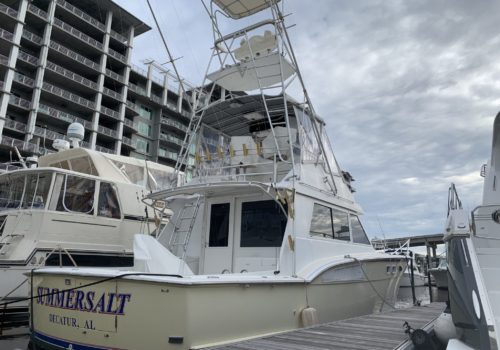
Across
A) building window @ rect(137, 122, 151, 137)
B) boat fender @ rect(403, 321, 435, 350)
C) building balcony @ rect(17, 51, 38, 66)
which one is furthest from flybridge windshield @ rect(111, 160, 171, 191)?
building window @ rect(137, 122, 151, 137)

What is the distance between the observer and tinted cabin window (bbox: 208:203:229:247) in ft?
25.3

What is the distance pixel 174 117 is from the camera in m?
65.1

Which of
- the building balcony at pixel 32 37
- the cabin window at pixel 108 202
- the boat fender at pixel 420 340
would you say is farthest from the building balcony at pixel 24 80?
the boat fender at pixel 420 340

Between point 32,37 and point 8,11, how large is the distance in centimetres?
341

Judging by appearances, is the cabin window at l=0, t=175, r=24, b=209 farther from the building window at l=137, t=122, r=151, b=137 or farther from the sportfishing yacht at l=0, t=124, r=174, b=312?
the building window at l=137, t=122, r=151, b=137

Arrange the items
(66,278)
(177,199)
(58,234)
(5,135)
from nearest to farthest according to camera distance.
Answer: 1. (66,278)
2. (177,199)
3. (58,234)
4. (5,135)

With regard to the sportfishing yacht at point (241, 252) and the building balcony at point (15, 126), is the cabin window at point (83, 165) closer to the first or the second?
the sportfishing yacht at point (241, 252)

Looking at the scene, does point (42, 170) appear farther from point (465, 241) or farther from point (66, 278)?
point (465, 241)

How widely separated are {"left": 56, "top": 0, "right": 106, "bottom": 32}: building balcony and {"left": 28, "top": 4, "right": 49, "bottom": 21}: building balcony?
274 centimetres

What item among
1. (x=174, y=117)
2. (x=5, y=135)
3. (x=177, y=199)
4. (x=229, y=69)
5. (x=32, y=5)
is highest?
(x=32, y=5)

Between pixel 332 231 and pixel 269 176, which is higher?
pixel 269 176

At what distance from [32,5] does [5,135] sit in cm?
1556

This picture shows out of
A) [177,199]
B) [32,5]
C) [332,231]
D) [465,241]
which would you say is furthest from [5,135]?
[465,241]

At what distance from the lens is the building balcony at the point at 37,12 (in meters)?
45.1
